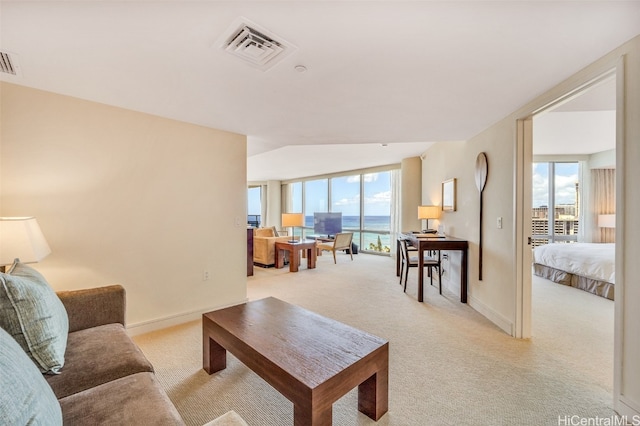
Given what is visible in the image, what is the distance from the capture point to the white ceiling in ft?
4.26

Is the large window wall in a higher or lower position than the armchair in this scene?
higher

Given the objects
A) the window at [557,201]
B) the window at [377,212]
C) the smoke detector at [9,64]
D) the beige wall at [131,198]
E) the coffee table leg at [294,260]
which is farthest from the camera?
the window at [377,212]

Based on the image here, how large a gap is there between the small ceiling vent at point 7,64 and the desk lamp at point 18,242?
1008 mm

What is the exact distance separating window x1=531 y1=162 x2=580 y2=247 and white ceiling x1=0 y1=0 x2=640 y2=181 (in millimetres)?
4784

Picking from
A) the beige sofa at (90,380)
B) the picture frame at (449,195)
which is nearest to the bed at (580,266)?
the picture frame at (449,195)

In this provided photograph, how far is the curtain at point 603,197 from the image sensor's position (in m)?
5.81

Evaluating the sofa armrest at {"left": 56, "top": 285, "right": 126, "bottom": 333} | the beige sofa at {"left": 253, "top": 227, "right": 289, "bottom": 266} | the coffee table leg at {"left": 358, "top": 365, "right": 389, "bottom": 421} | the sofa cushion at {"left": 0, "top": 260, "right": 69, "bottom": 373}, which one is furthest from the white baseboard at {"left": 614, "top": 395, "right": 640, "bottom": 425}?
the beige sofa at {"left": 253, "top": 227, "right": 289, "bottom": 266}

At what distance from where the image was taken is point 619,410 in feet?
5.17

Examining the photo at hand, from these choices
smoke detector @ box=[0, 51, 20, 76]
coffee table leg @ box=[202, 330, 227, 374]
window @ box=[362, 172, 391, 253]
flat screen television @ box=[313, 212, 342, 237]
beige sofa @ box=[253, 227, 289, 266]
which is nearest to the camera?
smoke detector @ box=[0, 51, 20, 76]

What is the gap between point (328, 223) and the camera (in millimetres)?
8328

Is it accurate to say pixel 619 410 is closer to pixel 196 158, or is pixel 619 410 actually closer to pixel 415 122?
pixel 415 122

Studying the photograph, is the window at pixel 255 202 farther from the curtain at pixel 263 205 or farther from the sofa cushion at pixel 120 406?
the sofa cushion at pixel 120 406

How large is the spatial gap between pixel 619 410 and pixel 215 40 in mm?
3085

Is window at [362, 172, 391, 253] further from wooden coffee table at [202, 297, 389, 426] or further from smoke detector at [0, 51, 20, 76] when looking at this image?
smoke detector at [0, 51, 20, 76]
